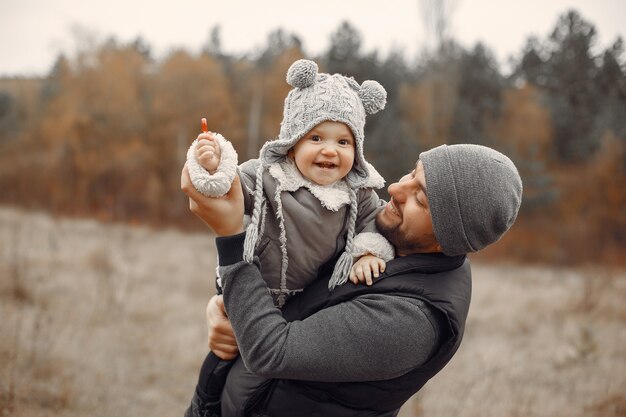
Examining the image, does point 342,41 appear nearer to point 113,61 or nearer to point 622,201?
point 113,61

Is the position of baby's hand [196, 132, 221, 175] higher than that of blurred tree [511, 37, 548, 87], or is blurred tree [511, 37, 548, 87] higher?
blurred tree [511, 37, 548, 87]

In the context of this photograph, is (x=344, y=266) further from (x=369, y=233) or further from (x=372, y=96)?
(x=372, y=96)

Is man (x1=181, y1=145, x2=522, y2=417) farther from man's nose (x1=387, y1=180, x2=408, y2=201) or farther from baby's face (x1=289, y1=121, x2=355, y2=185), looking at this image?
baby's face (x1=289, y1=121, x2=355, y2=185)

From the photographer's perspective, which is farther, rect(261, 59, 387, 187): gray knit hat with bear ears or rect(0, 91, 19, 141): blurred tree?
rect(0, 91, 19, 141): blurred tree

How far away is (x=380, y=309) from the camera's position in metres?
1.47

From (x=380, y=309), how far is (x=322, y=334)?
178 millimetres

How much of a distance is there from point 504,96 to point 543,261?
8.57m

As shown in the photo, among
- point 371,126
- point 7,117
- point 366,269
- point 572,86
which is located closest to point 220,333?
point 366,269

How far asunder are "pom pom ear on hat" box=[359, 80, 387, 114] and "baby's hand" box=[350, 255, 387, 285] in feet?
1.80

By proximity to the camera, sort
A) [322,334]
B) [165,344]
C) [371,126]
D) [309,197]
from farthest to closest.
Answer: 1. [371,126]
2. [165,344]
3. [309,197]
4. [322,334]

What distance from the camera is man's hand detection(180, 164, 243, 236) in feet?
4.59

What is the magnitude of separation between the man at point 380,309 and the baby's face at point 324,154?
0.21 metres

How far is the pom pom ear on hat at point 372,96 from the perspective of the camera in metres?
1.85

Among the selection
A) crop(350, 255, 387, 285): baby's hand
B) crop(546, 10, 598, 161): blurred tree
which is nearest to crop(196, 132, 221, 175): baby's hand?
crop(350, 255, 387, 285): baby's hand
